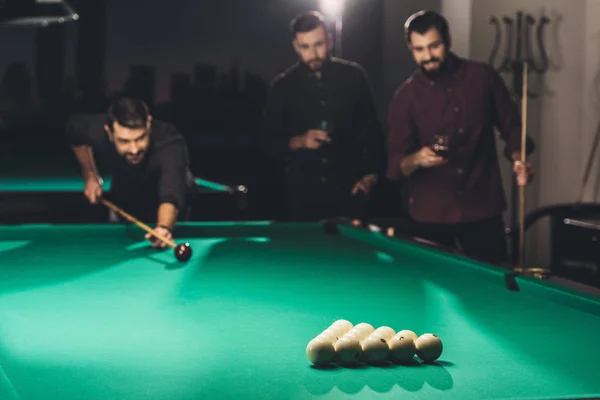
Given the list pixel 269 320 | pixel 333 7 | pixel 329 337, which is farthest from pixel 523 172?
pixel 333 7

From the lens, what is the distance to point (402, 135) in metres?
3.48

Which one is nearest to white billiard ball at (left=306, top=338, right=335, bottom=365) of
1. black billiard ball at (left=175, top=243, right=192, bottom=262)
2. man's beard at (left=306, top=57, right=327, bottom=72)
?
black billiard ball at (left=175, top=243, right=192, bottom=262)

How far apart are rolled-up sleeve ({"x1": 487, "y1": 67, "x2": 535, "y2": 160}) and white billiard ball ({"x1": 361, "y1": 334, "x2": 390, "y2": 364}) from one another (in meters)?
2.15

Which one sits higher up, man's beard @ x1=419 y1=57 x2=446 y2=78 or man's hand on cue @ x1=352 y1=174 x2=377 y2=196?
man's beard @ x1=419 y1=57 x2=446 y2=78

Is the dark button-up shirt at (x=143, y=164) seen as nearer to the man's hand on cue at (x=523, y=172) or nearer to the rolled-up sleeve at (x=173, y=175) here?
the rolled-up sleeve at (x=173, y=175)

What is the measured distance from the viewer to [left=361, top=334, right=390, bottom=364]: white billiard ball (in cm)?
127

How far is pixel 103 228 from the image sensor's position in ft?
10.2

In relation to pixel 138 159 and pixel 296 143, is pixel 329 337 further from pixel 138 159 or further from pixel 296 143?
pixel 296 143

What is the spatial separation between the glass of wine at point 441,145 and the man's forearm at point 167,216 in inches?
40.6

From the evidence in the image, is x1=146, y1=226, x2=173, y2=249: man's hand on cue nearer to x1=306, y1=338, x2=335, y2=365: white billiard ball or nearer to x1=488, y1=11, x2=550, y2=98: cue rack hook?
x1=306, y1=338, x2=335, y2=365: white billiard ball

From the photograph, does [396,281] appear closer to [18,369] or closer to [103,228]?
[18,369]

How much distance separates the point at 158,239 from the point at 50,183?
8.81 ft

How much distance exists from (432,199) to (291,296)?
1.69 meters

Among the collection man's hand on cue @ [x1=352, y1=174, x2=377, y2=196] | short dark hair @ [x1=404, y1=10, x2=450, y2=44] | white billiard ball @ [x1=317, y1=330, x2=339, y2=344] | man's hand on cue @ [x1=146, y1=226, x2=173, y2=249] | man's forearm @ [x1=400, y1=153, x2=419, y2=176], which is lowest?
man's hand on cue @ [x1=146, y1=226, x2=173, y2=249]
